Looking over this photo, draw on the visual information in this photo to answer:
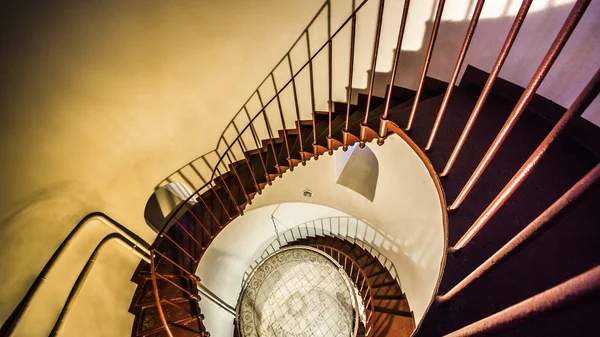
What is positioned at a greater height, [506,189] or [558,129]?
[558,129]

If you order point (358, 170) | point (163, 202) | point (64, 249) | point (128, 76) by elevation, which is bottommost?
point (358, 170)

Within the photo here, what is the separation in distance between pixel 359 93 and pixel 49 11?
3723 millimetres

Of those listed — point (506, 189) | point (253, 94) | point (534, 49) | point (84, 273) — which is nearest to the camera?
point (506, 189)

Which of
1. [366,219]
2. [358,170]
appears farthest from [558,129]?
[366,219]

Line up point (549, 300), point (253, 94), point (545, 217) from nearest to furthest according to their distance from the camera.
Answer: point (549, 300)
point (545, 217)
point (253, 94)

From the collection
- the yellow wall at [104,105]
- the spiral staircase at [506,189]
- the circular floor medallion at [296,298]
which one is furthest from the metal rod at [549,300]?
the yellow wall at [104,105]

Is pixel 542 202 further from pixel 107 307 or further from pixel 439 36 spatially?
pixel 107 307

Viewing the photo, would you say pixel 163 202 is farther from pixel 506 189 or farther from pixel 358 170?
pixel 506 189

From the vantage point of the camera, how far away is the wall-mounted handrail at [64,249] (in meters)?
3.05

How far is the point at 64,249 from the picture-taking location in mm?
3695

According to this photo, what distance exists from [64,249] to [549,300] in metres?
4.70

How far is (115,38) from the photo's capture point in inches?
137

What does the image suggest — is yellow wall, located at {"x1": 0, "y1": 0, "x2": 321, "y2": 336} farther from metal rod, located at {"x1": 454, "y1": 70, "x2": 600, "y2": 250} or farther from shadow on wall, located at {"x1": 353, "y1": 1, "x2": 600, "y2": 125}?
metal rod, located at {"x1": 454, "y1": 70, "x2": 600, "y2": 250}

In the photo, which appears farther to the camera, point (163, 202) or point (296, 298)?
point (163, 202)
